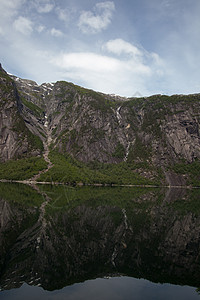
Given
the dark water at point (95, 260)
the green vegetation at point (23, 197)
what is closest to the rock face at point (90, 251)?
the dark water at point (95, 260)

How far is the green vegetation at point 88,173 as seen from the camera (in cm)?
12362

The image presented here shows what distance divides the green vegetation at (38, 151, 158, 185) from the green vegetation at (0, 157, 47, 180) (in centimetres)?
741

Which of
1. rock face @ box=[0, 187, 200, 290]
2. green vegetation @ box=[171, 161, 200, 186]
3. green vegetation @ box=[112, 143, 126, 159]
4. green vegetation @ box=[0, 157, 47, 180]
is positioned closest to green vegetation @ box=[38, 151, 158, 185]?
green vegetation @ box=[0, 157, 47, 180]

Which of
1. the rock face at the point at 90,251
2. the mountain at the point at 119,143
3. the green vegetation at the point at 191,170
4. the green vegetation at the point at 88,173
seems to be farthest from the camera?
the mountain at the point at 119,143

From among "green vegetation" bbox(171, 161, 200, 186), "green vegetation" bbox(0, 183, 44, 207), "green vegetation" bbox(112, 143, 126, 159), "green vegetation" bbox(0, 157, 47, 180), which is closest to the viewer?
"green vegetation" bbox(0, 183, 44, 207)

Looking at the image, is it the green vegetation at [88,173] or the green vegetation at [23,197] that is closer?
the green vegetation at [23,197]

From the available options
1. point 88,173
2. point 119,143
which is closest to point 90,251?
point 88,173

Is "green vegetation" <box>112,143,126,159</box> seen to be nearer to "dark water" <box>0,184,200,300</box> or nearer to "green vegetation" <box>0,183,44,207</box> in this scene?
"green vegetation" <box>0,183,44,207</box>

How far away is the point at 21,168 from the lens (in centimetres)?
13275

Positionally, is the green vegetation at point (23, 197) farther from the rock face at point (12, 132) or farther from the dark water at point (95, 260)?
the rock face at point (12, 132)

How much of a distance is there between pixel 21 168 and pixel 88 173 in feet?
123

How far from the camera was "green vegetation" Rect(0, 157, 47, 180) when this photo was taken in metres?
123

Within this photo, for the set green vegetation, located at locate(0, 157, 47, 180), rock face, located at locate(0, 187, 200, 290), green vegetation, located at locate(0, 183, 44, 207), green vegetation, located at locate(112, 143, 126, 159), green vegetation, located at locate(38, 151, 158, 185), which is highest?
rock face, located at locate(0, 187, 200, 290)

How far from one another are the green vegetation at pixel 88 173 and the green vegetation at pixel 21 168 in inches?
292
